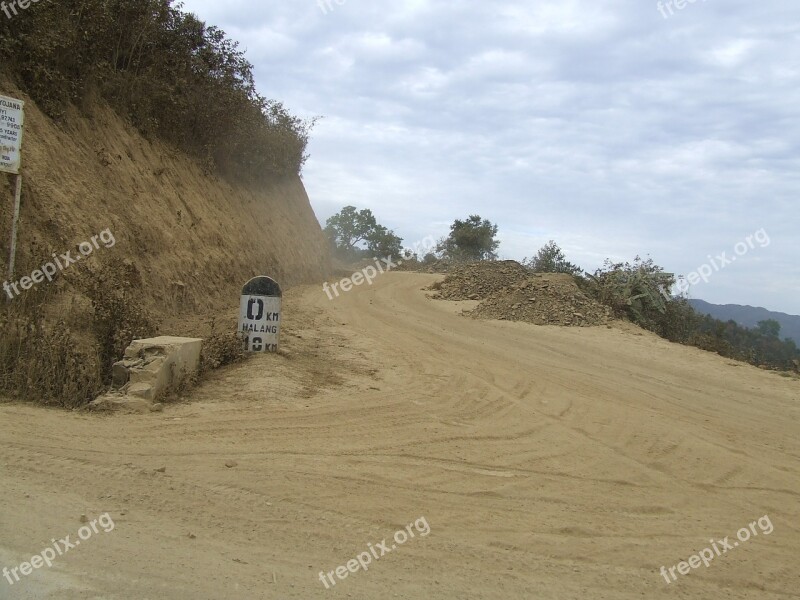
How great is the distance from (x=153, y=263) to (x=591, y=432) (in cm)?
874

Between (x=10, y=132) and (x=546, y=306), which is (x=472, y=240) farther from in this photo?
(x=10, y=132)

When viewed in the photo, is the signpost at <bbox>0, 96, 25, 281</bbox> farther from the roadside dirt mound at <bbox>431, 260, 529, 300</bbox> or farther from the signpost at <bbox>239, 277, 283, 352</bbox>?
the roadside dirt mound at <bbox>431, 260, 529, 300</bbox>

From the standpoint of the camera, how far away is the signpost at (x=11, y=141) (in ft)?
25.7

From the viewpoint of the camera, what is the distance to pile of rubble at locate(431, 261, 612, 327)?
59.1 ft

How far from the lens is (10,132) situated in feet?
26.0

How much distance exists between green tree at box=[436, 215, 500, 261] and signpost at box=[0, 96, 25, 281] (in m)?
45.3

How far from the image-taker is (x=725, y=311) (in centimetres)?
6950

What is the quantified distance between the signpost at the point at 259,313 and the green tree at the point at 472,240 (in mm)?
43999

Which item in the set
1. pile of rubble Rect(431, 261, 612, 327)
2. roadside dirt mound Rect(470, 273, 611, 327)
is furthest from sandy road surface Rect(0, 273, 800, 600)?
pile of rubble Rect(431, 261, 612, 327)

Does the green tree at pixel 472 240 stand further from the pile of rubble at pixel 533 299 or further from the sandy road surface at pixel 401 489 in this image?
the sandy road surface at pixel 401 489

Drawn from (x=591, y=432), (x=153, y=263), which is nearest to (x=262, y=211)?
(x=153, y=263)

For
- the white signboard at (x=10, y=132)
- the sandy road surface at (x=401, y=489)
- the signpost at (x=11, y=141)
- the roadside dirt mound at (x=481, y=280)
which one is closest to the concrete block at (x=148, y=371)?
the sandy road surface at (x=401, y=489)

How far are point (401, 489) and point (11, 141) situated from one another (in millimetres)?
6803

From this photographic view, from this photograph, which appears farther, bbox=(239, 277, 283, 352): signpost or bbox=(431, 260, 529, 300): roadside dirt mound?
bbox=(431, 260, 529, 300): roadside dirt mound
